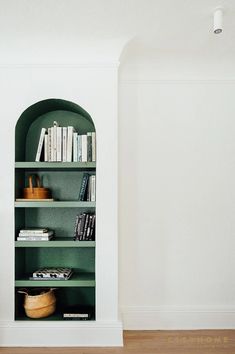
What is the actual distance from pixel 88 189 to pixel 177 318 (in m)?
1.46

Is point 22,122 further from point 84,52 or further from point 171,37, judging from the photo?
point 171,37

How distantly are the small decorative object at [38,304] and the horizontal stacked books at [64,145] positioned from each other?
3.74 ft

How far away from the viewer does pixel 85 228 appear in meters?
2.73

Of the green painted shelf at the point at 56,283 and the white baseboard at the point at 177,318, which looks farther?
the white baseboard at the point at 177,318

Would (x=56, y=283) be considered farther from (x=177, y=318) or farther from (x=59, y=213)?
(x=177, y=318)

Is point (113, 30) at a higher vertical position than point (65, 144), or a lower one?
higher

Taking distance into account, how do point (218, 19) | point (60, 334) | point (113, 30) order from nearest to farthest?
point (218, 19), point (113, 30), point (60, 334)

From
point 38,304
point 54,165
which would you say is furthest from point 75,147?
point 38,304

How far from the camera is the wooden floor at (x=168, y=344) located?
250 centimetres

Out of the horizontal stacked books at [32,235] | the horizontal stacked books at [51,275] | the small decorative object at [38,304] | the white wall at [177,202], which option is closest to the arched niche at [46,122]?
the white wall at [177,202]

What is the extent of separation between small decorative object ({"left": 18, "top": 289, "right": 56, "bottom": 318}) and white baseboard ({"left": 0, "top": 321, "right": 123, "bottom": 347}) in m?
0.08

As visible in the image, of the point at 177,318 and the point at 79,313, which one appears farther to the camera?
the point at 177,318

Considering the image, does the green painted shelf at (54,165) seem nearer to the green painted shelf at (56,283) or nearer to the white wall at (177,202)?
the white wall at (177,202)

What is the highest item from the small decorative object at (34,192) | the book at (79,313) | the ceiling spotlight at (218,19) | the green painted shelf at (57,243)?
the ceiling spotlight at (218,19)
